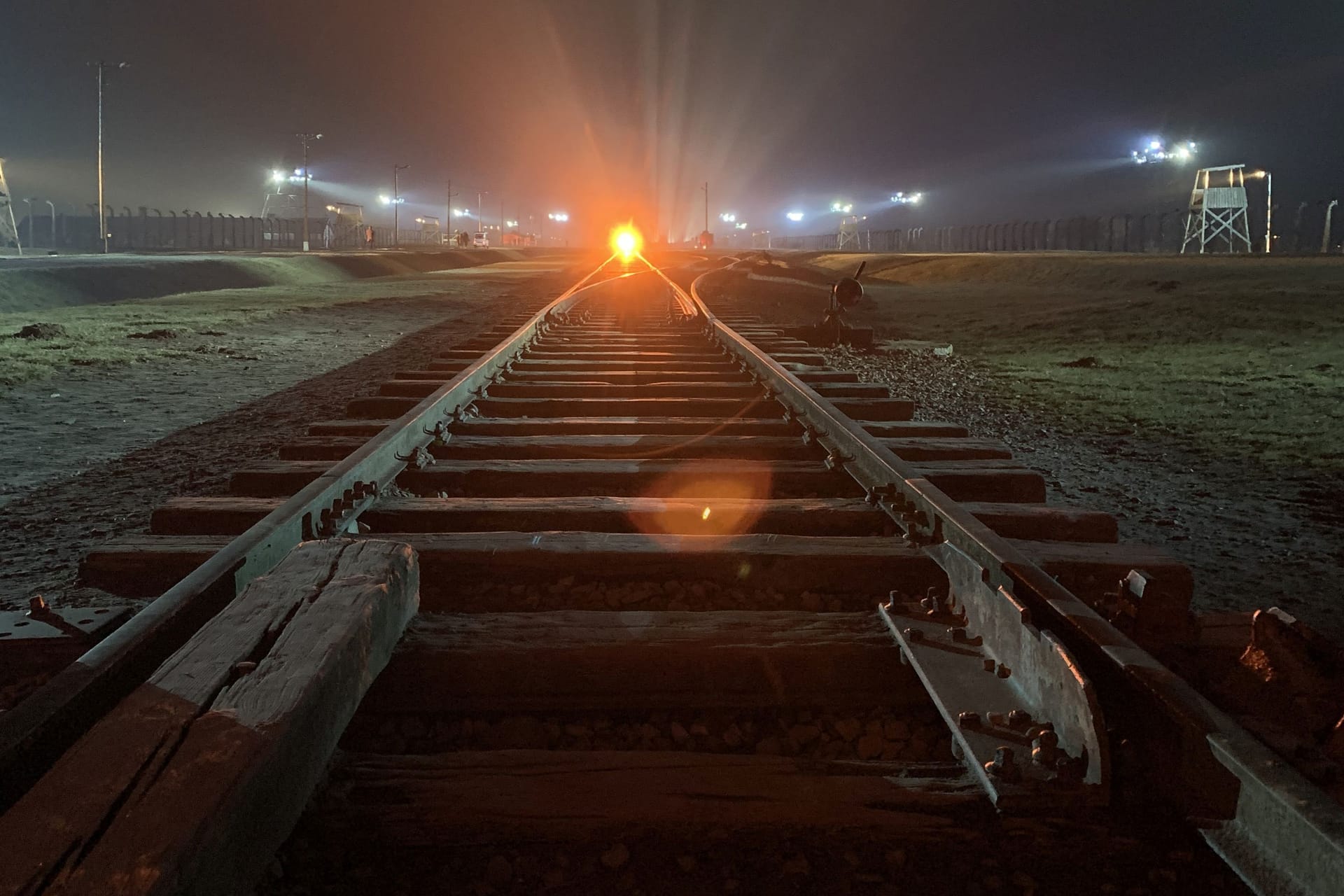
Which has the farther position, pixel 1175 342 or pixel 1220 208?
pixel 1220 208

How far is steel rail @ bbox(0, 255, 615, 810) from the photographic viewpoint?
1547 mm

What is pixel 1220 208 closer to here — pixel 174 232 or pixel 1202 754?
pixel 1202 754

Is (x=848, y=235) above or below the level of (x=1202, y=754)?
above

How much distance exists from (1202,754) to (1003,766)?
31cm

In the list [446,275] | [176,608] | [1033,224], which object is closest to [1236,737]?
[176,608]

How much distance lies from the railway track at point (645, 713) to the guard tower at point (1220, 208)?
→ 40.7 m

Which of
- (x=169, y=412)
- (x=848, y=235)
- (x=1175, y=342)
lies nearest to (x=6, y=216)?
(x=169, y=412)

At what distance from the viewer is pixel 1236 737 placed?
4.95 feet

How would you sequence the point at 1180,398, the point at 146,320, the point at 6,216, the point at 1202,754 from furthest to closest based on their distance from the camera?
the point at 6,216 → the point at 146,320 → the point at 1180,398 → the point at 1202,754

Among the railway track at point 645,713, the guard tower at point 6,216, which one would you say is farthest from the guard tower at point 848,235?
the railway track at point 645,713

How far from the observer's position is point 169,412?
718 centimetres

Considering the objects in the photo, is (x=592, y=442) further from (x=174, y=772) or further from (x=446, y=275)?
(x=446, y=275)

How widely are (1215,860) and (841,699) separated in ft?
2.44

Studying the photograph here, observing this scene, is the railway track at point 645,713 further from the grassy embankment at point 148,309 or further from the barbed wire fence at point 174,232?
the barbed wire fence at point 174,232
